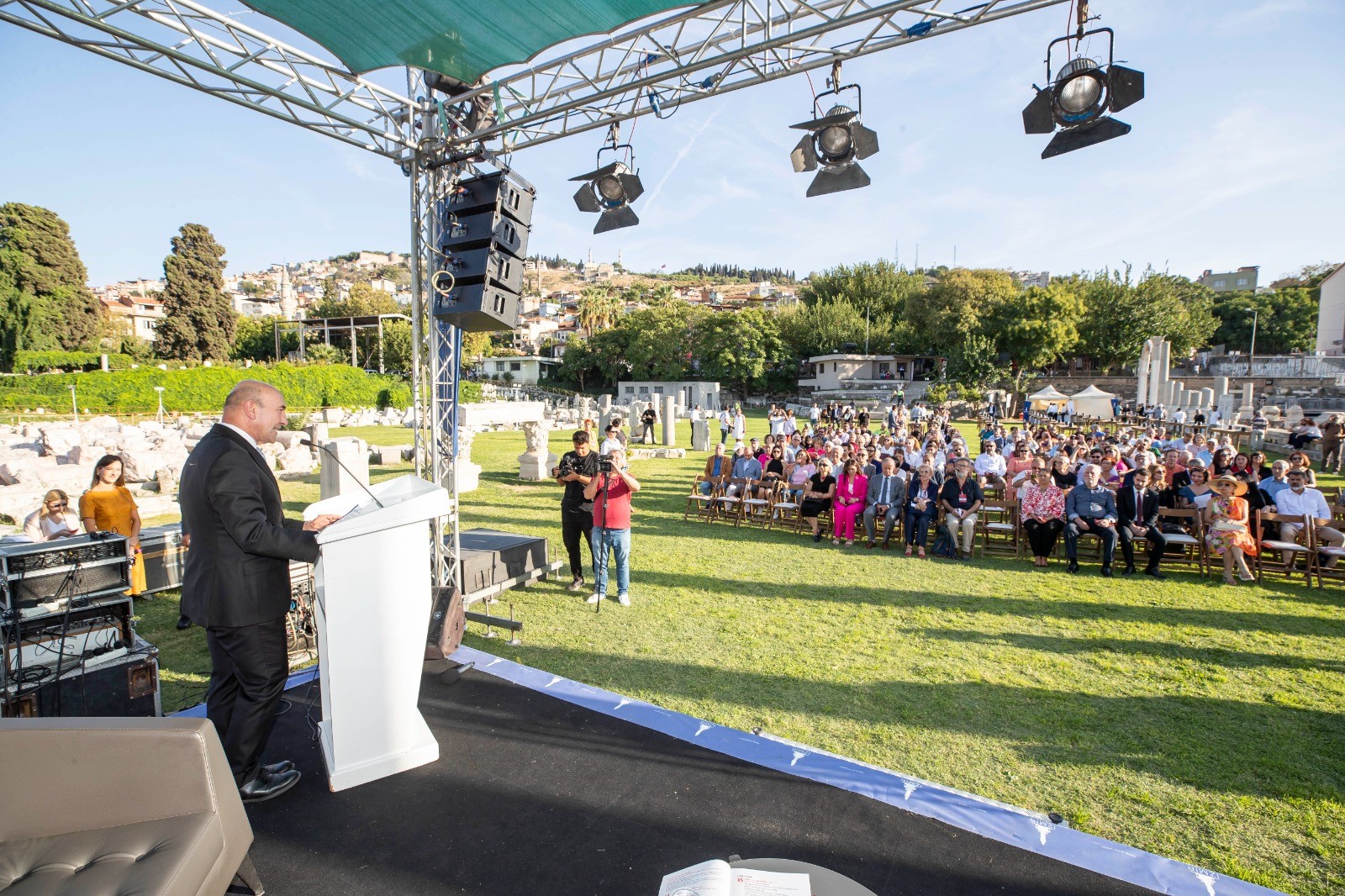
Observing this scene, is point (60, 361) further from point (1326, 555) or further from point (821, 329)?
point (821, 329)

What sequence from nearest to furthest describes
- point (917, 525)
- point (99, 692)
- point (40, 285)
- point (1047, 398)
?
1. point (99, 692)
2. point (917, 525)
3. point (1047, 398)
4. point (40, 285)

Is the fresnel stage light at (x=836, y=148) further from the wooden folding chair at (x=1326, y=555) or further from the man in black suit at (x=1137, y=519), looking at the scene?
the wooden folding chair at (x=1326, y=555)

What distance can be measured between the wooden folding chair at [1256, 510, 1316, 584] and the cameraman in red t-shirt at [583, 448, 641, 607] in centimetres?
729

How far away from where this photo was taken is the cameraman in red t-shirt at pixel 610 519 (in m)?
6.18

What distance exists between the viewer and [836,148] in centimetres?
584

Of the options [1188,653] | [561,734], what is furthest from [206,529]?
[1188,653]

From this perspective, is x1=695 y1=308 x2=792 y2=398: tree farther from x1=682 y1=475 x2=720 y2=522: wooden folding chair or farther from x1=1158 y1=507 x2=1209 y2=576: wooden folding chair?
x1=1158 y1=507 x2=1209 y2=576: wooden folding chair

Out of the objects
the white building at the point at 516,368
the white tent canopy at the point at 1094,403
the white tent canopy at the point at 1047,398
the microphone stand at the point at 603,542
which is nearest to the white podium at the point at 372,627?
the microphone stand at the point at 603,542

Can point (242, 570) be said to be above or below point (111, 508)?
above

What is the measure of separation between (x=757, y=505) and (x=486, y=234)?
22.8ft

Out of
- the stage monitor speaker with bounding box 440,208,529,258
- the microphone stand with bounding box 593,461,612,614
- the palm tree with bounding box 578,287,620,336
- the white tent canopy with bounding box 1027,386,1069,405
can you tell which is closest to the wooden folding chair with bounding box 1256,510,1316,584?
the microphone stand with bounding box 593,461,612,614

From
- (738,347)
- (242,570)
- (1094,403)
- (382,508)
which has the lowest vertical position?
(242,570)

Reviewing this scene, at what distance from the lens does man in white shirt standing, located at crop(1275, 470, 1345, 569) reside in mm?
7426

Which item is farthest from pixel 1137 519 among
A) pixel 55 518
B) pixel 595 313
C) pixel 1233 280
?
pixel 1233 280
